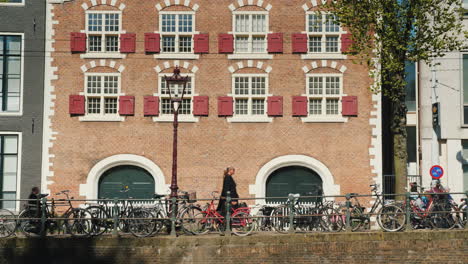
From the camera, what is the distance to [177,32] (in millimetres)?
21031

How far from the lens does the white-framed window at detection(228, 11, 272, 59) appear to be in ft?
69.2

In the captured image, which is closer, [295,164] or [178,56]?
[295,164]

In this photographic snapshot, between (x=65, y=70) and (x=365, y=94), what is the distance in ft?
32.1

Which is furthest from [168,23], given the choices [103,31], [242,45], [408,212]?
[408,212]

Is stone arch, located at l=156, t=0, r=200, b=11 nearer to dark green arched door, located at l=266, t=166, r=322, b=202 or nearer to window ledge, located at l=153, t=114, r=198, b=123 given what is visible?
window ledge, located at l=153, t=114, r=198, b=123

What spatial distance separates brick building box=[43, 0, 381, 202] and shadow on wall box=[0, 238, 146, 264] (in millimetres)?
5691

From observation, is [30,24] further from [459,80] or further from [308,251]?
[459,80]

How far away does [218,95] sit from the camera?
20.9 m

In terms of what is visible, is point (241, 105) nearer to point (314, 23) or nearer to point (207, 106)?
point (207, 106)

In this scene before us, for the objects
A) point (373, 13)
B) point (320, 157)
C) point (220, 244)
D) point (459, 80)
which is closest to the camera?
point (220, 244)

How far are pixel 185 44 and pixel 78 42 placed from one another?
3471 mm

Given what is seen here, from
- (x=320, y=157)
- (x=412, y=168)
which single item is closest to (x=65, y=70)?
(x=320, y=157)

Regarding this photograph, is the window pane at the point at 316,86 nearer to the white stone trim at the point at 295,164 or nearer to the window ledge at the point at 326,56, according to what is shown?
the window ledge at the point at 326,56

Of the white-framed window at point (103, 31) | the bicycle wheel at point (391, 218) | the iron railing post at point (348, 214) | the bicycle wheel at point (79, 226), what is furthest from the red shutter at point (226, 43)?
the bicycle wheel at point (391, 218)
